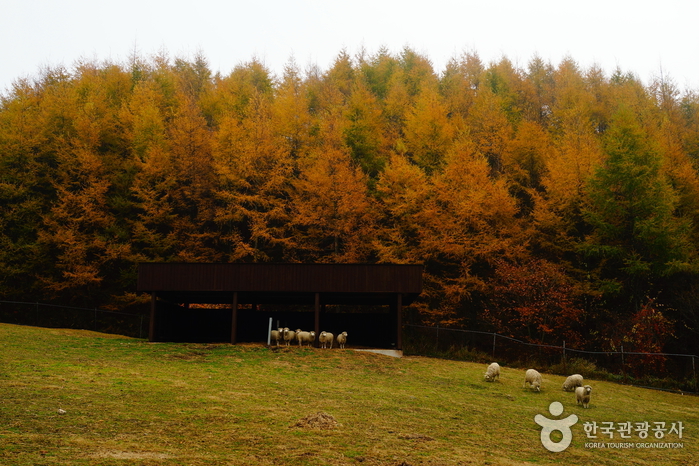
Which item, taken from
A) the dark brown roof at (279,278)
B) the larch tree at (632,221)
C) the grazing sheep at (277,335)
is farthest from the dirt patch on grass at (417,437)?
the larch tree at (632,221)

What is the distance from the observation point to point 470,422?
1119 cm

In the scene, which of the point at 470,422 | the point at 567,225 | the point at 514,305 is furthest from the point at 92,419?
the point at 567,225

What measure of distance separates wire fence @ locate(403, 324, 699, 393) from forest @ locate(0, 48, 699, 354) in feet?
3.25

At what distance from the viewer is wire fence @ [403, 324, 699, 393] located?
20.9 meters

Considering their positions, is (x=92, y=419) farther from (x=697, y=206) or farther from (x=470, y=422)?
(x=697, y=206)

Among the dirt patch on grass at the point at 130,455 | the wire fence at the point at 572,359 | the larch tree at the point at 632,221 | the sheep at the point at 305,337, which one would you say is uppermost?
the larch tree at the point at 632,221

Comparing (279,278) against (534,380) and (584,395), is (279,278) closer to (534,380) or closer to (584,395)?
(534,380)

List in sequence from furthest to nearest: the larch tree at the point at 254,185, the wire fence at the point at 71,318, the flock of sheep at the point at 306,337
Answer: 1. the wire fence at the point at 71,318
2. the larch tree at the point at 254,185
3. the flock of sheep at the point at 306,337

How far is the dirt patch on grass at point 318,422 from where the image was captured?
31.7 feet

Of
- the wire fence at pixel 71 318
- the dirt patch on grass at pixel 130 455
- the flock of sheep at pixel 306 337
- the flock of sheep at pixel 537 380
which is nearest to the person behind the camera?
the dirt patch on grass at pixel 130 455

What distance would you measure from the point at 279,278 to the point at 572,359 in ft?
42.5

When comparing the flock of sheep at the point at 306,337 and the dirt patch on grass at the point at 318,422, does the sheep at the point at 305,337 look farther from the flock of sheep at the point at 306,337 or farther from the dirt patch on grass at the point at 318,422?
the dirt patch on grass at the point at 318,422

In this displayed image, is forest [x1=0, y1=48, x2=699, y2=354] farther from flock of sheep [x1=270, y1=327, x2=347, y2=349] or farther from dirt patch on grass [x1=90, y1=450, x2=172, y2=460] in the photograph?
dirt patch on grass [x1=90, y1=450, x2=172, y2=460]

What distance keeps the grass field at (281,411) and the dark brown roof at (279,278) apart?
3331 millimetres
